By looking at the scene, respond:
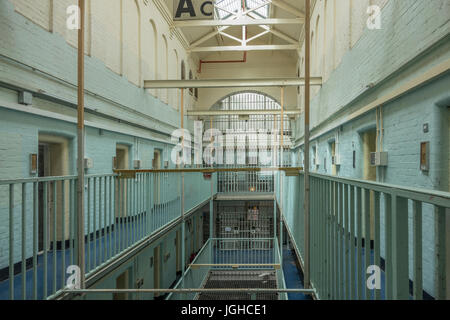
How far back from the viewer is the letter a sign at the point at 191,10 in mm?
3963

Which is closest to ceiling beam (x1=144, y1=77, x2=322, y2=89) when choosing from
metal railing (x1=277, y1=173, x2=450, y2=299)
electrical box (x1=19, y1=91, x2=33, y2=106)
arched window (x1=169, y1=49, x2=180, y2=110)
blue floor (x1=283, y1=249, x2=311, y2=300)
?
electrical box (x1=19, y1=91, x2=33, y2=106)

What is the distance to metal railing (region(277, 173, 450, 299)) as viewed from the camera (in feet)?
3.94

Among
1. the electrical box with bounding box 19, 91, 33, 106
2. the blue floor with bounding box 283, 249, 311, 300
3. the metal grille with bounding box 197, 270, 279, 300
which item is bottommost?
the blue floor with bounding box 283, 249, 311, 300

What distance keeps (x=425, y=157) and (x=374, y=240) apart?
1660 mm

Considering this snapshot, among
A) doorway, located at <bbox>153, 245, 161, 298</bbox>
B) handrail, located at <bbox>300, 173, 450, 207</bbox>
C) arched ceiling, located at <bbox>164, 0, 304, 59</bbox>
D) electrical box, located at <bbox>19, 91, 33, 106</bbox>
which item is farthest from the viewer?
doorway, located at <bbox>153, 245, 161, 298</bbox>

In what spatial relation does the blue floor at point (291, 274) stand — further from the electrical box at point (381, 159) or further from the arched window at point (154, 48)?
the arched window at point (154, 48)

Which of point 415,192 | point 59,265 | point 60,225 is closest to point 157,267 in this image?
point 60,225

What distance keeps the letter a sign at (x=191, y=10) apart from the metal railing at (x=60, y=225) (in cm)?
254

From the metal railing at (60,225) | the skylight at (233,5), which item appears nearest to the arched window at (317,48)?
the skylight at (233,5)

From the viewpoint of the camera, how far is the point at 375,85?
4.06 metres

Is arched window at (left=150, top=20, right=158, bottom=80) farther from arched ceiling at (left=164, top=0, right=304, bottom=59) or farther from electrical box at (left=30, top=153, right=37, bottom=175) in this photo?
electrical box at (left=30, top=153, right=37, bottom=175)

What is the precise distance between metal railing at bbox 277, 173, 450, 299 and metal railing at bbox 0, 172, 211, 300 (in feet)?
7.74

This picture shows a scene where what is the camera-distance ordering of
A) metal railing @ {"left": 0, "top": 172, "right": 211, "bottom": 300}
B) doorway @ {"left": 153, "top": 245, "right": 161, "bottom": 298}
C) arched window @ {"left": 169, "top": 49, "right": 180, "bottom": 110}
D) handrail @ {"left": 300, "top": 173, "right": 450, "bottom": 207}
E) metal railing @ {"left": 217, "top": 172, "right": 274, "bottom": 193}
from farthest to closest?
1. metal railing @ {"left": 217, "top": 172, "right": 274, "bottom": 193}
2. arched window @ {"left": 169, "top": 49, "right": 180, "bottom": 110}
3. doorway @ {"left": 153, "top": 245, "right": 161, "bottom": 298}
4. metal railing @ {"left": 0, "top": 172, "right": 211, "bottom": 300}
5. handrail @ {"left": 300, "top": 173, "right": 450, "bottom": 207}

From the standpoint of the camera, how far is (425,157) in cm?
281
